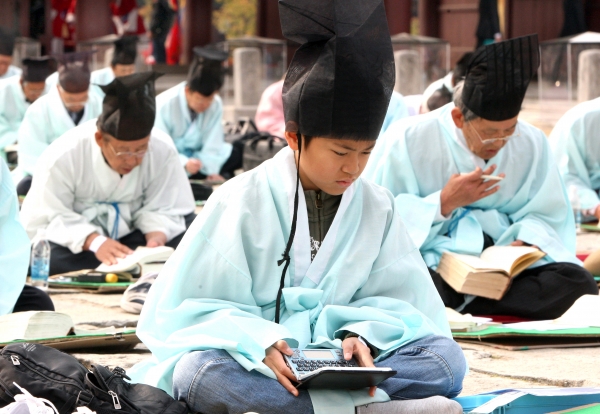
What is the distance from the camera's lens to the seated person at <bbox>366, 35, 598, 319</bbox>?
16.8 feet

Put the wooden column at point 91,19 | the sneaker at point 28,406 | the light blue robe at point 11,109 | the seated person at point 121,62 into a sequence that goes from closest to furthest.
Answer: the sneaker at point 28,406 < the light blue robe at point 11,109 < the seated person at point 121,62 < the wooden column at point 91,19

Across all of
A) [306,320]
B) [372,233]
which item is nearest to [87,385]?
[306,320]

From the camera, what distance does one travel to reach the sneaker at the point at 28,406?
2861 mm

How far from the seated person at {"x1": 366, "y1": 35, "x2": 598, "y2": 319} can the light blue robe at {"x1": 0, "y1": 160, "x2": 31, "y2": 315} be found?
1756 millimetres

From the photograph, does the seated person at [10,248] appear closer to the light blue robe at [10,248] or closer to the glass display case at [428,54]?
the light blue robe at [10,248]

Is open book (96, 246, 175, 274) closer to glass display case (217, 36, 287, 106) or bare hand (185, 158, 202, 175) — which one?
bare hand (185, 158, 202, 175)

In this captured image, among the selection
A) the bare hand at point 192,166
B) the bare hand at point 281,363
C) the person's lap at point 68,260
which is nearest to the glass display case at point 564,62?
the bare hand at point 192,166

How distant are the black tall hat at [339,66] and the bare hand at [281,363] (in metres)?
0.64

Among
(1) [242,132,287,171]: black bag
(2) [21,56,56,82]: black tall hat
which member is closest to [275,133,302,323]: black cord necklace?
(1) [242,132,287,171]: black bag

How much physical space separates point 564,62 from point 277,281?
10.5 meters

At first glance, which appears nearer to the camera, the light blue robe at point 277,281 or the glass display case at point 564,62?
the light blue robe at point 277,281

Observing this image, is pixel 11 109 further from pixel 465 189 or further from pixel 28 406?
pixel 28 406

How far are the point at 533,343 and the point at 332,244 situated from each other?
1481mm

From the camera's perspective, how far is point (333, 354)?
10.5 feet
